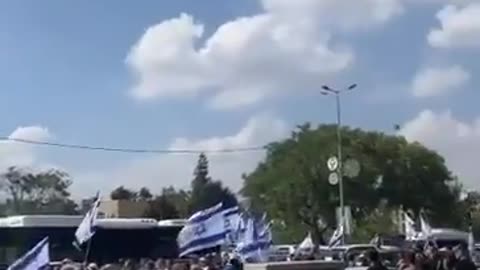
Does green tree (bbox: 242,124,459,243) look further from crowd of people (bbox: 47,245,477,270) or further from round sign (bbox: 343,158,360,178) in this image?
crowd of people (bbox: 47,245,477,270)

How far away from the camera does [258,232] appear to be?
29.5 metres

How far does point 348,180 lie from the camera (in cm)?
8156

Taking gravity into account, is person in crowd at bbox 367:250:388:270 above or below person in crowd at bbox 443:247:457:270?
below

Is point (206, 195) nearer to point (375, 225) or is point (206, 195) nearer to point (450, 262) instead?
point (375, 225)

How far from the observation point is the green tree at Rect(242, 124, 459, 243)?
3246 inches

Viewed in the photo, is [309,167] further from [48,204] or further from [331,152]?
[48,204]

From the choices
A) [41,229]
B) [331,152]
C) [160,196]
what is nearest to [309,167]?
[331,152]

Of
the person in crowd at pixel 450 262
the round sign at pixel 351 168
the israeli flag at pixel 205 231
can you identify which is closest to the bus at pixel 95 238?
the israeli flag at pixel 205 231

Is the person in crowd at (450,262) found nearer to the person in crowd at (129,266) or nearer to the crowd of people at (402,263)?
the crowd of people at (402,263)

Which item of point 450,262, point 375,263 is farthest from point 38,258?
point 450,262

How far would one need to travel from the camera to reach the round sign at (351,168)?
8188 centimetres

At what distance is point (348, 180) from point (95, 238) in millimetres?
42802

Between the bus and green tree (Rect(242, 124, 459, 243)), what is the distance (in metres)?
39.3

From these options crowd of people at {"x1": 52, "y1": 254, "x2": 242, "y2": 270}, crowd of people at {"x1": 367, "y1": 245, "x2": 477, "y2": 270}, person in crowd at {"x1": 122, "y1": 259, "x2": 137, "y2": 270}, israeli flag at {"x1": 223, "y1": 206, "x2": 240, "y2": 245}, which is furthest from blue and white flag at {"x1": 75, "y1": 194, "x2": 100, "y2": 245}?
crowd of people at {"x1": 367, "y1": 245, "x2": 477, "y2": 270}
